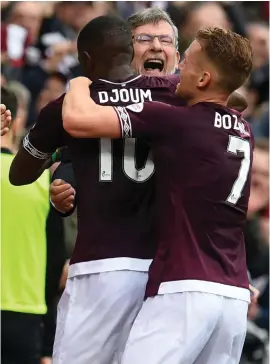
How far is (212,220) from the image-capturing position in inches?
Result: 179

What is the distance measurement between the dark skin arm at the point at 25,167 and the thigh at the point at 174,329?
891 mm

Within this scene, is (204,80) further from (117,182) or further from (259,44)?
(259,44)

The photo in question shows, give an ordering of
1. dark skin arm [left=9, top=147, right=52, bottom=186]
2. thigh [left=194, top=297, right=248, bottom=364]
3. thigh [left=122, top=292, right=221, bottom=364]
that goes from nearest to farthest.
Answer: thigh [left=122, top=292, right=221, bottom=364], thigh [left=194, top=297, right=248, bottom=364], dark skin arm [left=9, top=147, right=52, bottom=186]

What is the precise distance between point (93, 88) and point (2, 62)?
22.1 ft

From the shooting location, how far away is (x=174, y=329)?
4480 millimetres

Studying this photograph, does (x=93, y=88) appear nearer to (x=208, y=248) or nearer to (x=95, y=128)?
(x=95, y=128)

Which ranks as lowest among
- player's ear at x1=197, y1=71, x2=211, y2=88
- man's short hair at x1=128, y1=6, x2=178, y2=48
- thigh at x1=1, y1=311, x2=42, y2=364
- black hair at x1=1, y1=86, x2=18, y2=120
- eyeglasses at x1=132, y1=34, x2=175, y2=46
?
thigh at x1=1, y1=311, x2=42, y2=364

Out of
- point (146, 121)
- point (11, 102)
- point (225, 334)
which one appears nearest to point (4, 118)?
point (146, 121)

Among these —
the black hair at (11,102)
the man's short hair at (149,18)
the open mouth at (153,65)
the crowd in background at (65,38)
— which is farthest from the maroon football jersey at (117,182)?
the crowd in background at (65,38)

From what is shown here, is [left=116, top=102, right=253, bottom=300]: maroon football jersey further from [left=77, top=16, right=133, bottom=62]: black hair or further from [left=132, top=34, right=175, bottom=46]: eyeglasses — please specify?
[left=132, top=34, right=175, bottom=46]: eyeglasses

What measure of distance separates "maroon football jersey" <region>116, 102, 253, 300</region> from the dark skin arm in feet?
1.95

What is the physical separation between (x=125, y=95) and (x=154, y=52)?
69cm

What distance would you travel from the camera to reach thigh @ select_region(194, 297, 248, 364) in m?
4.58

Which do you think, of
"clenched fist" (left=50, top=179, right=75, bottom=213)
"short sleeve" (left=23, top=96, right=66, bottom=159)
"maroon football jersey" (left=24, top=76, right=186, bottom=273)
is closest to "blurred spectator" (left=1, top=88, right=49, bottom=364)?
"clenched fist" (left=50, top=179, right=75, bottom=213)
